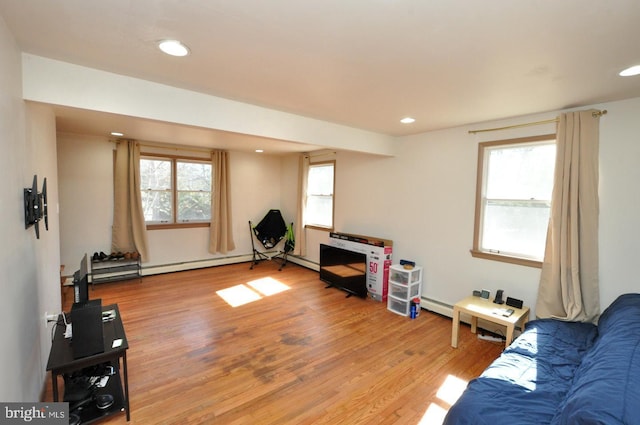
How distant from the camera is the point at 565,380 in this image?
1831 millimetres

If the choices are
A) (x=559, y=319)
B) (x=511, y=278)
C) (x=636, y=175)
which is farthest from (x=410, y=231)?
(x=636, y=175)

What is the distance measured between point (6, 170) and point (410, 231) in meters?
3.90

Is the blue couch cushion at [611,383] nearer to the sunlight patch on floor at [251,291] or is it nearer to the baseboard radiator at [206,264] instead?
the sunlight patch on floor at [251,291]

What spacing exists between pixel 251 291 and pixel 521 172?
3.93m

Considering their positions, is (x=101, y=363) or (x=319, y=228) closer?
(x=101, y=363)

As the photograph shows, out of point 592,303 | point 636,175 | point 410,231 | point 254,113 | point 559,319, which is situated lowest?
point 559,319

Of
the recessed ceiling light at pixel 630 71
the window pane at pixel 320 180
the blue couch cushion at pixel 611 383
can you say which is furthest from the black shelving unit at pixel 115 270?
the recessed ceiling light at pixel 630 71

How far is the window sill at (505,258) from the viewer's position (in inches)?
115

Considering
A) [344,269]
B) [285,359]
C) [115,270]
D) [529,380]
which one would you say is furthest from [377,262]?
[115,270]

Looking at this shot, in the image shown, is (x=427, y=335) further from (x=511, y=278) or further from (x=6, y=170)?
(x=6, y=170)

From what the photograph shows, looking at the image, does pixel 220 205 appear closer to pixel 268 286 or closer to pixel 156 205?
pixel 156 205

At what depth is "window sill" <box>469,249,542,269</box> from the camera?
2.92m

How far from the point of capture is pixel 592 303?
100 inches

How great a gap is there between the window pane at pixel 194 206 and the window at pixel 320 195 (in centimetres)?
202
